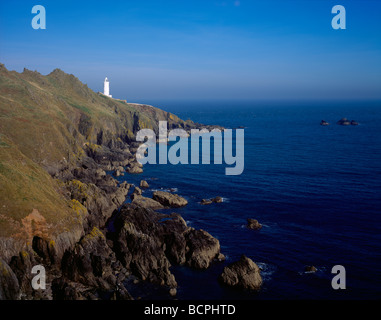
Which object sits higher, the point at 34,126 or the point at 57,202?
the point at 34,126

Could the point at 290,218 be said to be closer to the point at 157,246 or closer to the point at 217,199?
the point at 217,199

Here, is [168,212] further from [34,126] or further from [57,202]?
[34,126]

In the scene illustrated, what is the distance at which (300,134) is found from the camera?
175m

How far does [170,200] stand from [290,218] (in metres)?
24.2

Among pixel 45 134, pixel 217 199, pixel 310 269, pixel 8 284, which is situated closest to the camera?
pixel 8 284

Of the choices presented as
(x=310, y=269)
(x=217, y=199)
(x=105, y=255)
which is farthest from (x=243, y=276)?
(x=217, y=199)

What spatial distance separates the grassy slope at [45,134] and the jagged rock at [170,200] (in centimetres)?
2057

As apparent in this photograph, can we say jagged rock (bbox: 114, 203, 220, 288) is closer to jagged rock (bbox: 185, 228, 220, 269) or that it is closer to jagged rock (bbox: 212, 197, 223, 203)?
jagged rock (bbox: 185, 228, 220, 269)

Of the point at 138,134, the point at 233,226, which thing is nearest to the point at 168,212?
the point at 233,226

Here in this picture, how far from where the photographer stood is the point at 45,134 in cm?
8444

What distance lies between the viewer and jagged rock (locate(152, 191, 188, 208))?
68.6 metres

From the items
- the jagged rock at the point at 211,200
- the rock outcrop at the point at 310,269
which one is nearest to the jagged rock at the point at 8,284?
the rock outcrop at the point at 310,269

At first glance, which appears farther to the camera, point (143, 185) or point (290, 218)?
point (143, 185)
